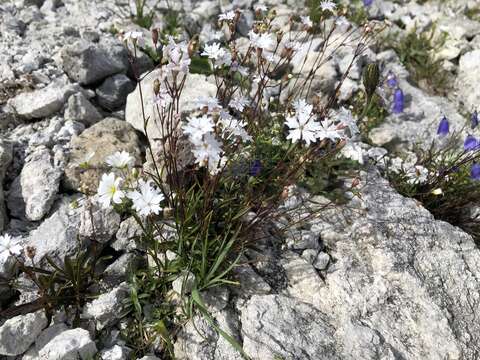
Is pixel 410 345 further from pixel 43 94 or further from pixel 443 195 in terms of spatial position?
pixel 43 94

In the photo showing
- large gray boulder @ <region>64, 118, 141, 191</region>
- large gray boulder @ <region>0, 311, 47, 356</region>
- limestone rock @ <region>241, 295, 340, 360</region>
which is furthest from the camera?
large gray boulder @ <region>64, 118, 141, 191</region>

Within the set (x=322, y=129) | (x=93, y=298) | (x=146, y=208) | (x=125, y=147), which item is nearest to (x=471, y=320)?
(x=322, y=129)

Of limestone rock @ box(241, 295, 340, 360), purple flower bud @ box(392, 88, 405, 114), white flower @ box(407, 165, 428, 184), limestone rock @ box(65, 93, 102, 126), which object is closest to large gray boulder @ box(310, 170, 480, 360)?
limestone rock @ box(241, 295, 340, 360)

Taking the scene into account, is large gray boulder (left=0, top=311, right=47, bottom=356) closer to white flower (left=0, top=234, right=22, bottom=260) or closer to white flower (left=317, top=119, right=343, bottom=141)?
white flower (left=0, top=234, right=22, bottom=260)

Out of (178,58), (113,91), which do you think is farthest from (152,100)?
(178,58)

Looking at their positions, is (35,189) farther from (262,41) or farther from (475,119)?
(475,119)

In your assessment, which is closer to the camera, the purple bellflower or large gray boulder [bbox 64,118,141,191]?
large gray boulder [bbox 64,118,141,191]
